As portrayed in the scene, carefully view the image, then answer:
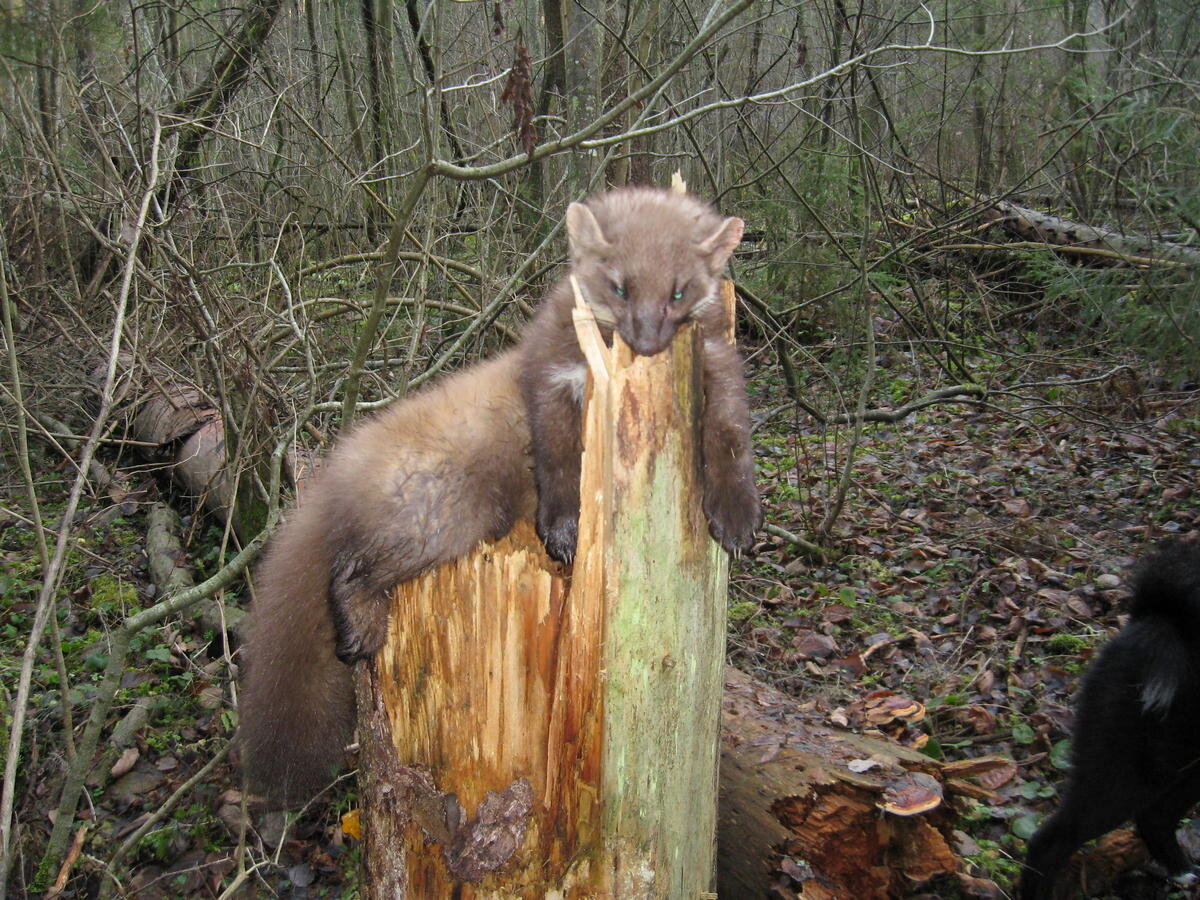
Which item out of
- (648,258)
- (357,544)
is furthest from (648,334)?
(357,544)

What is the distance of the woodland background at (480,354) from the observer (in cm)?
427

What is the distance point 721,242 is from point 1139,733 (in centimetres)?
292

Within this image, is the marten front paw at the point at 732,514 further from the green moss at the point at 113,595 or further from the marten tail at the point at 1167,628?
the green moss at the point at 113,595

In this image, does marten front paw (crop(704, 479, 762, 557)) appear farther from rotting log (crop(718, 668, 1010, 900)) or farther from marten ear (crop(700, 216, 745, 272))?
rotting log (crop(718, 668, 1010, 900))

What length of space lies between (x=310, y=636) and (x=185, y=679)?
2.49 meters

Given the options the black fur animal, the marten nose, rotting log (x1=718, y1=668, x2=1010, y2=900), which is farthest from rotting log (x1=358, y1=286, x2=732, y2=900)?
the black fur animal

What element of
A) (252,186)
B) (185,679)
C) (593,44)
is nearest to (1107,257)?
(593,44)

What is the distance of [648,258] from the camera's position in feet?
9.38

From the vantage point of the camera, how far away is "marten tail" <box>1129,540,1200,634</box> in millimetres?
3717

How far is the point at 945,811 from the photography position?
332 centimetres

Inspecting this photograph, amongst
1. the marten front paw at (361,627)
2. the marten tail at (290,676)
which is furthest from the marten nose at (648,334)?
the marten tail at (290,676)

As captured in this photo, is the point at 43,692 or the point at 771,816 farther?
the point at 43,692

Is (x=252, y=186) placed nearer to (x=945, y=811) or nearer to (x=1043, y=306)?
(x=945, y=811)

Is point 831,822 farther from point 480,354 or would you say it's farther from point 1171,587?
point 480,354
